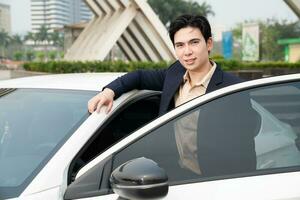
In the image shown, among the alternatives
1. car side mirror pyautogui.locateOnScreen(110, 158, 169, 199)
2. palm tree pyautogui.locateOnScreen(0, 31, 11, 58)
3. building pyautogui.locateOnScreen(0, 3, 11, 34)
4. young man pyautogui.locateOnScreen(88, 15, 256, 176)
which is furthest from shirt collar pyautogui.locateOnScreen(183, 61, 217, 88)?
building pyautogui.locateOnScreen(0, 3, 11, 34)

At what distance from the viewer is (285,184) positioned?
1.95 meters

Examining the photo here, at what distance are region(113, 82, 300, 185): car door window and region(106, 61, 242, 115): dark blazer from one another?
0.55 metres

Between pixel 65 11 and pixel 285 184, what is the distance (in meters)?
124

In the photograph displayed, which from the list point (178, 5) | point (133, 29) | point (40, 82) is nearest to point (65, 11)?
point (178, 5)

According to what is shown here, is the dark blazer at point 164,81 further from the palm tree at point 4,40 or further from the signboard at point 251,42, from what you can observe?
the palm tree at point 4,40

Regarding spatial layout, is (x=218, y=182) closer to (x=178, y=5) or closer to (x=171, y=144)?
(x=171, y=144)

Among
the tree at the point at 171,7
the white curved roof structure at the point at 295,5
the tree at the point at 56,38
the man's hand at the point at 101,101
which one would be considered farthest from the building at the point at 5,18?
the man's hand at the point at 101,101

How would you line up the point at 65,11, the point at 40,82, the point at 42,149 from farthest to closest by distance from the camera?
the point at 65,11
the point at 40,82
the point at 42,149

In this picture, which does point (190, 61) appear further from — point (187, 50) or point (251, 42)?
point (251, 42)

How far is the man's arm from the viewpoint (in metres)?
2.61

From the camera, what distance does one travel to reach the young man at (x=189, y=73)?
2.77 meters

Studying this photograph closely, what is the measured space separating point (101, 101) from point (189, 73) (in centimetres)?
58

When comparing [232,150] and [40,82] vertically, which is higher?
[40,82]

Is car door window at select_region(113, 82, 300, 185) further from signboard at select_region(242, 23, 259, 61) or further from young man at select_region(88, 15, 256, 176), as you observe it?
signboard at select_region(242, 23, 259, 61)
